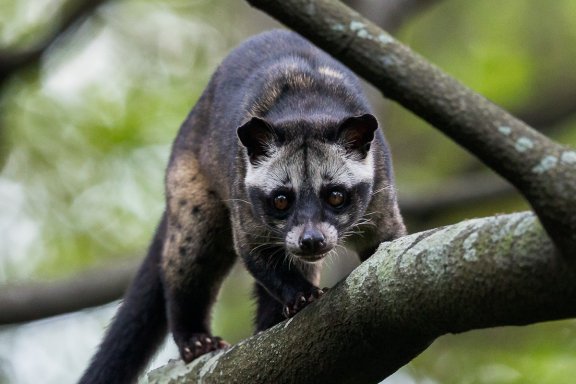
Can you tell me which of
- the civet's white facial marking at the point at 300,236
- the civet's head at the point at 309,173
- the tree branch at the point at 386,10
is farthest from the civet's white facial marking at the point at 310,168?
the tree branch at the point at 386,10

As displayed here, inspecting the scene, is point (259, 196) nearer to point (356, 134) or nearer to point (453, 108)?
point (356, 134)

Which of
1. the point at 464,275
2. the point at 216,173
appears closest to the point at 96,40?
the point at 216,173

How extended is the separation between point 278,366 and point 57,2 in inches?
380

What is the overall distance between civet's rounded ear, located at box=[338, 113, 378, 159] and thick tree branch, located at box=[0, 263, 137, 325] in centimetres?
544

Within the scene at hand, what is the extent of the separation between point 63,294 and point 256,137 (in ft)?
16.9

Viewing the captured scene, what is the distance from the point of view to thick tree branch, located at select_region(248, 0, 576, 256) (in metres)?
4.23

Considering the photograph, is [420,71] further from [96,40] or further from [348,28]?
[96,40]

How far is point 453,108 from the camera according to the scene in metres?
4.60

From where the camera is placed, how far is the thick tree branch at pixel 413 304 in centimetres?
449

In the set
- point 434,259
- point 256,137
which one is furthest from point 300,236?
point 434,259

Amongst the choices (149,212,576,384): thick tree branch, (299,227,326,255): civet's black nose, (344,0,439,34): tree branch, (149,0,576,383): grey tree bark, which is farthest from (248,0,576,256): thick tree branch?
(344,0,439,34): tree branch

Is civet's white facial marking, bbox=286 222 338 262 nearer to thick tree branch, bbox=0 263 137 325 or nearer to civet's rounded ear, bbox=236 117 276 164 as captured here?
civet's rounded ear, bbox=236 117 276 164

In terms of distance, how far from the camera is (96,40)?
58.7ft

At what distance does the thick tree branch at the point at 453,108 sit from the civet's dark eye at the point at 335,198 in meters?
2.22
